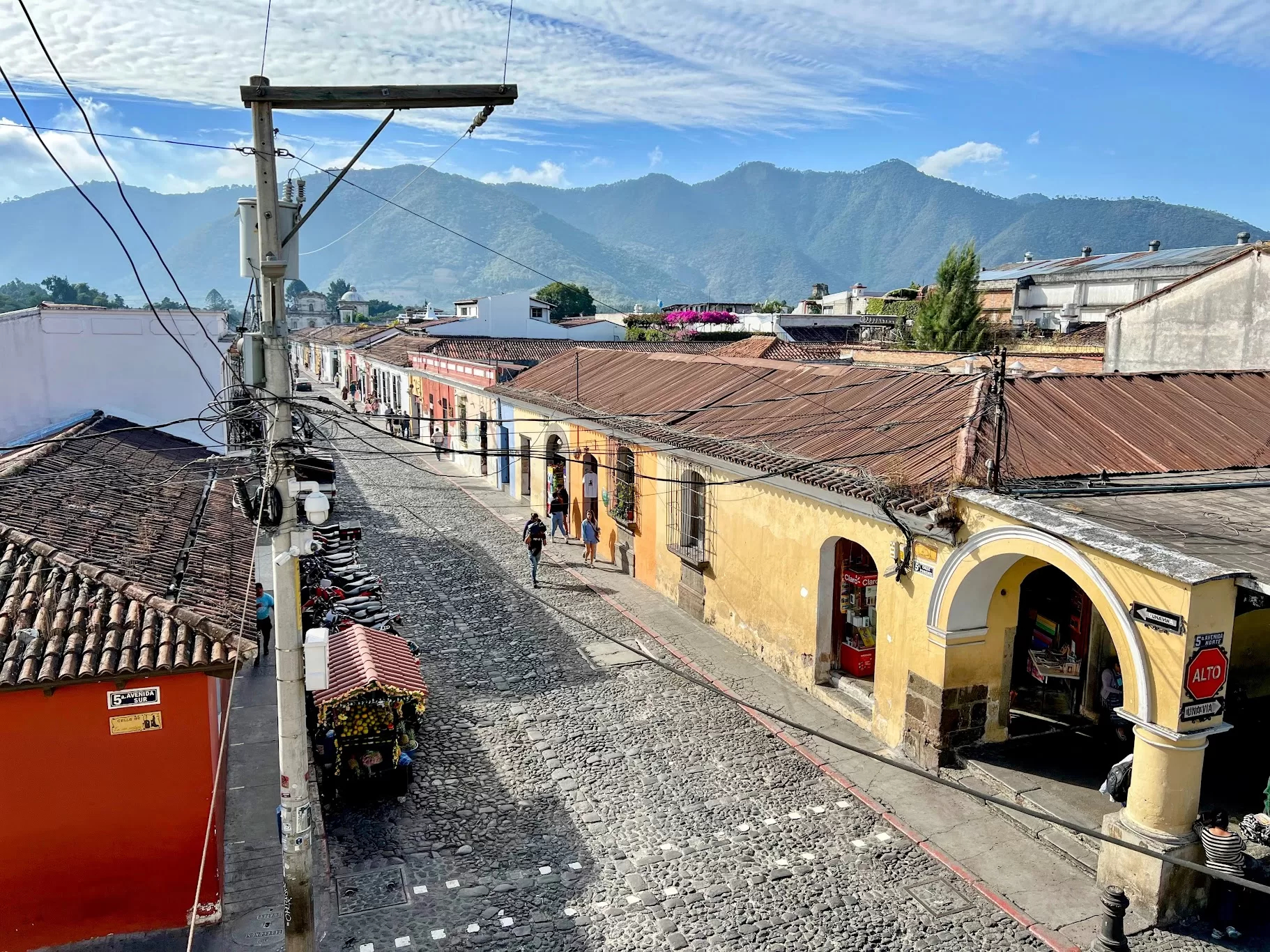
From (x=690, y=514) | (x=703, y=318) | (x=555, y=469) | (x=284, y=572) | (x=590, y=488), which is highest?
(x=703, y=318)

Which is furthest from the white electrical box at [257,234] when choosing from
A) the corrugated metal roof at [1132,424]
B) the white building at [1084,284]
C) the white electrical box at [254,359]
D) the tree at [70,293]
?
the tree at [70,293]

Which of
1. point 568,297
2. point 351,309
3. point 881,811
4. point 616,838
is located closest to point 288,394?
point 616,838

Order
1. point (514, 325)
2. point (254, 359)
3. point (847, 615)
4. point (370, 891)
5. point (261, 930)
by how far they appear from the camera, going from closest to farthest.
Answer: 1. point (254, 359)
2. point (261, 930)
3. point (370, 891)
4. point (847, 615)
5. point (514, 325)

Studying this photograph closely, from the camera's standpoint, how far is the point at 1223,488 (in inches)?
434

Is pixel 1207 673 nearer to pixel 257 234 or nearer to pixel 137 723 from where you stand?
pixel 257 234

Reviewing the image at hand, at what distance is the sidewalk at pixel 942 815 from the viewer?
328 inches

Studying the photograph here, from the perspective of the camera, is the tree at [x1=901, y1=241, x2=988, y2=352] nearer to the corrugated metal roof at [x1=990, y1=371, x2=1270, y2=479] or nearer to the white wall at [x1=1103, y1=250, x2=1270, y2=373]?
the white wall at [x1=1103, y1=250, x2=1270, y2=373]

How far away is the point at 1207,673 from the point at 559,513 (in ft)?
52.4

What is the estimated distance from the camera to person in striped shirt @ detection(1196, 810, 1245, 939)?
7859 millimetres

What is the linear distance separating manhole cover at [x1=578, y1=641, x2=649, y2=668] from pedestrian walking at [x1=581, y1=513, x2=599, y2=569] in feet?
17.1

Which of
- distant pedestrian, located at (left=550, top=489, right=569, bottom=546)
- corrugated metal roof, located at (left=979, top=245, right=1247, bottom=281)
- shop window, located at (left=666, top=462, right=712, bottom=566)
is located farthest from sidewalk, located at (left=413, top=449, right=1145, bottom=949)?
corrugated metal roof, located at (left=979, top=245, right=1247, bottom=281)

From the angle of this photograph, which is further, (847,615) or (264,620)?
(264,620)

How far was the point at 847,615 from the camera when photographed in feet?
43.5

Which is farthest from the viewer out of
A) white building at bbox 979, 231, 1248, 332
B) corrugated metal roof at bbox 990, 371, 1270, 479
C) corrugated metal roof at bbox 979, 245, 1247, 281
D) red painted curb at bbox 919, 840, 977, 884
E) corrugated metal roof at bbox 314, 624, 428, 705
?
white building at bbox 979, 231, 1248, 332
